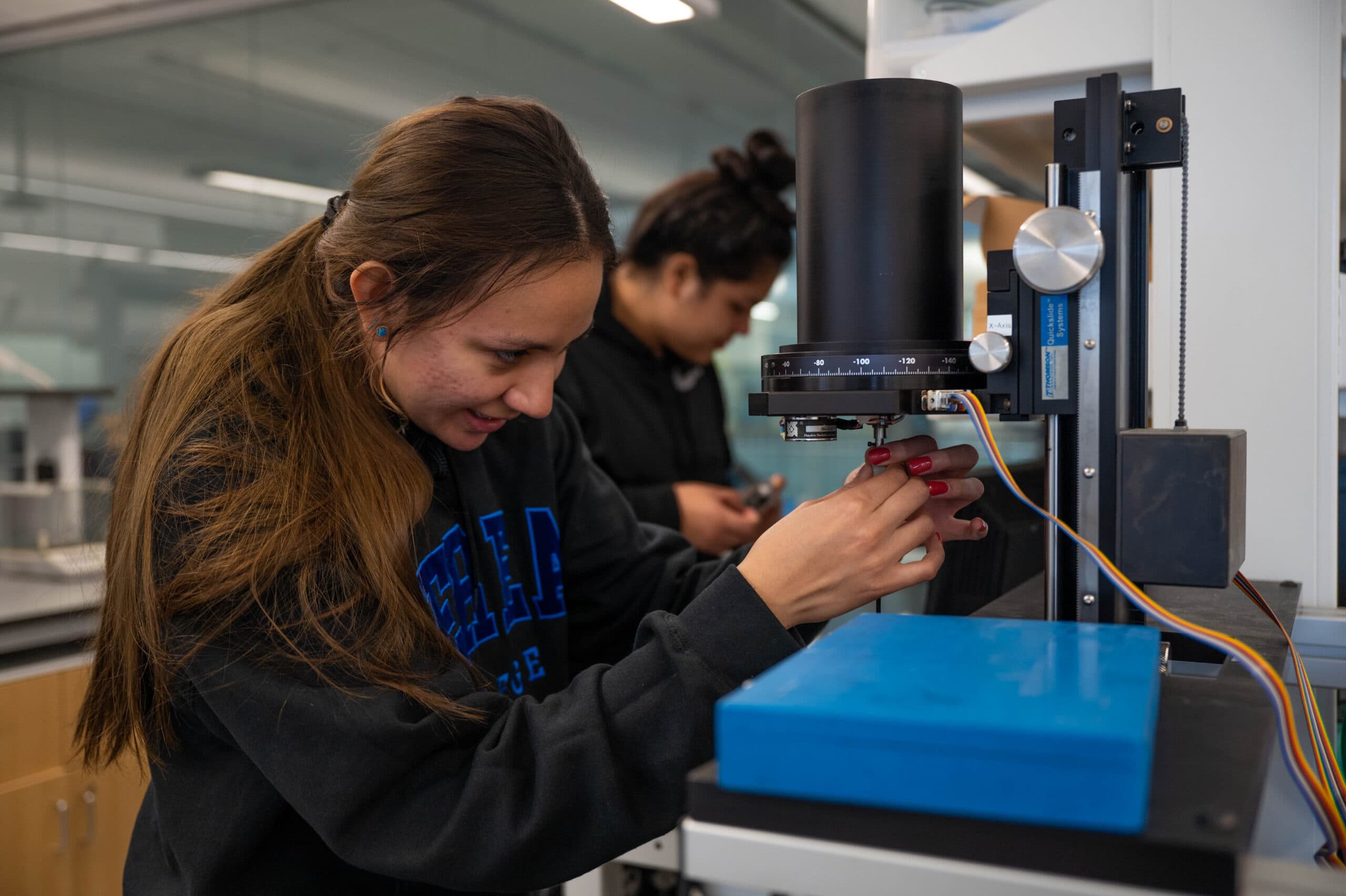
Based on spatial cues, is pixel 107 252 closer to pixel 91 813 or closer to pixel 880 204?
pixel 91 813

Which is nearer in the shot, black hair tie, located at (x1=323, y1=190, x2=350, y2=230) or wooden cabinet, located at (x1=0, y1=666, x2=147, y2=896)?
black hair tie, located at (x1=323, y1=190, x2=350, y2=230)

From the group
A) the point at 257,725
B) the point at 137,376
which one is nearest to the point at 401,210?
the point at 137,376

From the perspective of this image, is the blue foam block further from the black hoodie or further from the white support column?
the white support column

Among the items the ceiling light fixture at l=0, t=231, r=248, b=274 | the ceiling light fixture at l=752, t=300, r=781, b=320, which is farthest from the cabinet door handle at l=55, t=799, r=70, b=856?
the ceiling light fixture at l=752, t=300, r=781, b=320

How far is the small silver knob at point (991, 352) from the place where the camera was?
2.22 ft

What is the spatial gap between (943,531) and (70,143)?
3254 mm

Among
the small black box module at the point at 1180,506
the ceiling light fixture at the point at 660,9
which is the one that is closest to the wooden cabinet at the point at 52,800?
the small black box module at the point at 1180,506

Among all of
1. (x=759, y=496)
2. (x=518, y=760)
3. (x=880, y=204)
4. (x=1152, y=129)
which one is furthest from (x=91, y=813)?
(x=1152, y=129)

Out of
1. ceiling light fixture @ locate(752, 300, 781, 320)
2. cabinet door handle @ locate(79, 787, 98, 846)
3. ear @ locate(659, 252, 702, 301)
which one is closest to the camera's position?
cabinet door handle @ locate(79, 787, 98, 846)

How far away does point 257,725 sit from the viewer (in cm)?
70

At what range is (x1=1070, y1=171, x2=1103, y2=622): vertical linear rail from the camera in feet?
2.23

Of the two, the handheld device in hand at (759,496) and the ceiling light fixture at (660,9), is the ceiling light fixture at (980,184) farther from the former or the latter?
the ceiling light fixture at (660,9)

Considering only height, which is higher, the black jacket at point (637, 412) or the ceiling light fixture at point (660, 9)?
the ceiling light fixture at point (660, 9)

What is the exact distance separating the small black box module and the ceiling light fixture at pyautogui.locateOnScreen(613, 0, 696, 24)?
84.7 inches
